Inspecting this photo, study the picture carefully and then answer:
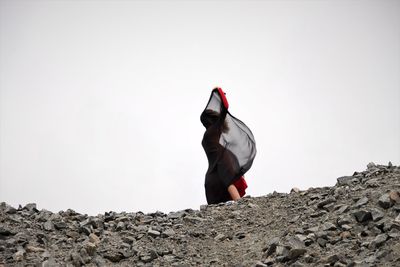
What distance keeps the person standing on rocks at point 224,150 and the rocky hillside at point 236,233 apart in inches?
82.0

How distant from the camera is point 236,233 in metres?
9.94

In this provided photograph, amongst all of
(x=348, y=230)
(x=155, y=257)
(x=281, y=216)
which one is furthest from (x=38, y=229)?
(x=348, y=230)

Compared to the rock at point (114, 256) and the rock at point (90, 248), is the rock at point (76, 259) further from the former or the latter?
the rock at point (114, 256)

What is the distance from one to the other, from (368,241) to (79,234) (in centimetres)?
488

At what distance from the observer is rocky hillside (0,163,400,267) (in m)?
8.11

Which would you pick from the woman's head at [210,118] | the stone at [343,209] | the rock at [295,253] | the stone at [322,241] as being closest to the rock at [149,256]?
the rock at [295,253]

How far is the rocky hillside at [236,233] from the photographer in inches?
319

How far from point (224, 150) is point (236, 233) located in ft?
13.8

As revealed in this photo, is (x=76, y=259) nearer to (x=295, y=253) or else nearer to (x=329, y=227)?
(x=295, y=253)

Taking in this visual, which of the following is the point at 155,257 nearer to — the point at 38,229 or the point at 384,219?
the point at 38,229

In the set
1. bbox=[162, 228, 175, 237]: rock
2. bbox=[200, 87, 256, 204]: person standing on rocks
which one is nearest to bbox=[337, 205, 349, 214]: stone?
bbox=[162, 228, 175, 237]: rock

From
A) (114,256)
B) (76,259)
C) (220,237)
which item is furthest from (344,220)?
(76,259)

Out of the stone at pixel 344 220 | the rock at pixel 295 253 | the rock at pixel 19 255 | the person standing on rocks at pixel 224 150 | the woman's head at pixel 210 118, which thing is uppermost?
the woman's head at pixel 210 118

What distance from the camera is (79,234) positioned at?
9656mm
